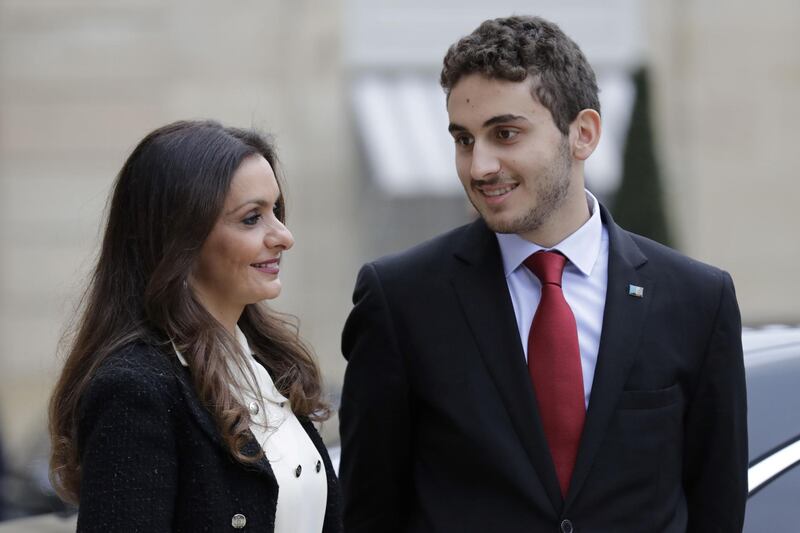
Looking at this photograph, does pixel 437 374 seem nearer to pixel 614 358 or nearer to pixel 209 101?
pixel 614 358

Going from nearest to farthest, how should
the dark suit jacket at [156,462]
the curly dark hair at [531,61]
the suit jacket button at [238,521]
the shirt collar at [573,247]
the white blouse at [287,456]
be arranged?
the dark suit jacket at [156,462] → the suit jacket button at [238,521] → the white blouse at [287,456] → the curly dark hair at [531,61] → the shirt collar at [573,247]

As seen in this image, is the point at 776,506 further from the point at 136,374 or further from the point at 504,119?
the point at 136,374

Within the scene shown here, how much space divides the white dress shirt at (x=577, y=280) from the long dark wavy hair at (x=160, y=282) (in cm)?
68

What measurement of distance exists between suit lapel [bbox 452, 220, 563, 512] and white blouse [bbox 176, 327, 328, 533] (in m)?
0.46

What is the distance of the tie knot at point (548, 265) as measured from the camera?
3.08 m

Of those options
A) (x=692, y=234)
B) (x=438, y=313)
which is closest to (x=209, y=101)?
(x=692, y=234)

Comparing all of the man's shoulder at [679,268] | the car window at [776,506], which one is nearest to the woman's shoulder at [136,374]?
the man's shoulder at [679,268]

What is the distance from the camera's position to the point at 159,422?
2596 mm

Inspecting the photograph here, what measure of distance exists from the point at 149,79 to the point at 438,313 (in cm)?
1199

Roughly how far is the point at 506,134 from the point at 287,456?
2.87 ft

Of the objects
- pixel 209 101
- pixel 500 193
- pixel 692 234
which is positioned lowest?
pixel 692 234

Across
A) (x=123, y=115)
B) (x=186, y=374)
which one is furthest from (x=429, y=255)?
(x=123, y=115)

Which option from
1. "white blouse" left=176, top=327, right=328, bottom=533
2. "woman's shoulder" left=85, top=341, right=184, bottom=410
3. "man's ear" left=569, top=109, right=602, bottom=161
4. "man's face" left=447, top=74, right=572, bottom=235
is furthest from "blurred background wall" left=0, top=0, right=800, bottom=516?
"woman's shoulder" left=85, top=341, right=184, bottom=410

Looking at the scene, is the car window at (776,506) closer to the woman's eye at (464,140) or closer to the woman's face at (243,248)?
the woman's eye at (464,140)
